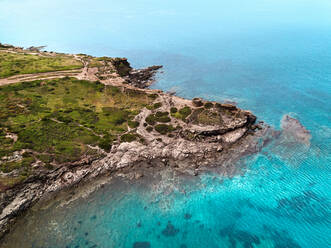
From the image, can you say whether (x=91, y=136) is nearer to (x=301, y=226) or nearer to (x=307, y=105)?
(x=301, y=226)

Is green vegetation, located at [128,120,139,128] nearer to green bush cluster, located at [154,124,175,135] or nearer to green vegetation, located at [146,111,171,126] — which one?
green vegetation, located at [146,111,171,126]

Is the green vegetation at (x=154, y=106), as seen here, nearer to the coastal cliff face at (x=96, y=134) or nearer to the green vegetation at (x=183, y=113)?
the coastal cliff face at (x=96, y=134)

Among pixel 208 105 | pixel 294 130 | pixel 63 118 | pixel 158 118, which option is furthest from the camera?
pixel 208 105

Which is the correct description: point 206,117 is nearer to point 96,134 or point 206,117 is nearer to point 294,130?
point 294,130

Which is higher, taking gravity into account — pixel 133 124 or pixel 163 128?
pixel 163 128

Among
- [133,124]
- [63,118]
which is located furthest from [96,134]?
[63,118]

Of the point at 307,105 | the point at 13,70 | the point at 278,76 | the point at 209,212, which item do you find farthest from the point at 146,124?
the point at 278,76
